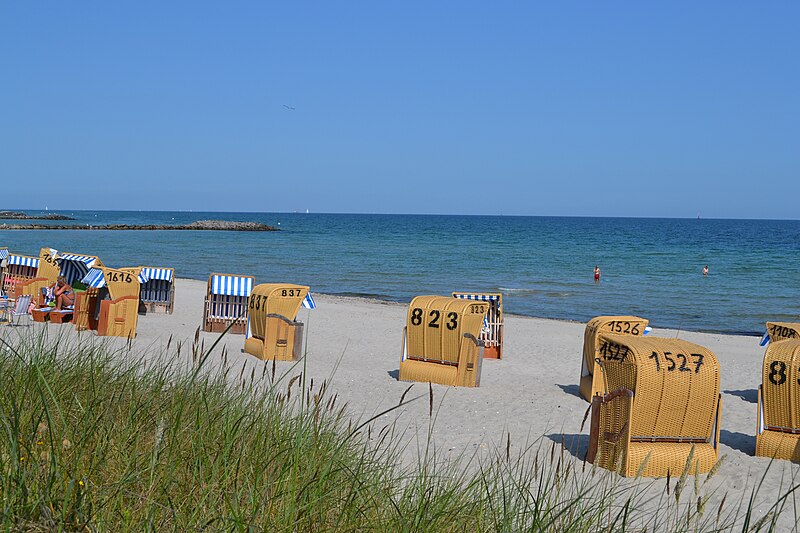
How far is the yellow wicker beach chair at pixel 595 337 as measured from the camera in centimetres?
976

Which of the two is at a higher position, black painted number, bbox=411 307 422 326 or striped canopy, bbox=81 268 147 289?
black painted number, bbox=411 307 422 326

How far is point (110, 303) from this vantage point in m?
12.9

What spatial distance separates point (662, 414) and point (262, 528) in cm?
482

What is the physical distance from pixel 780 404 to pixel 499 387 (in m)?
3.86

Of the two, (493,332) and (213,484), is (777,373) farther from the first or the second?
(493,332)

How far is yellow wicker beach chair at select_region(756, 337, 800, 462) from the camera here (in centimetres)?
734

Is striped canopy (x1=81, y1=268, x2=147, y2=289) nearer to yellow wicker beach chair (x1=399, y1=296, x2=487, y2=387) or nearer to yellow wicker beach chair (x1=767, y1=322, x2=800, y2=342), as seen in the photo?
yellow wicker beach chair (x1=399, y1=296, x2=487, y2=387)

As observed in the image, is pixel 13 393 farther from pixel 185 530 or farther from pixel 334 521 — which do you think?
pixel 334 521

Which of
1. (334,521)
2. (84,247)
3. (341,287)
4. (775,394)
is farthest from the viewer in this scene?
(84,247)

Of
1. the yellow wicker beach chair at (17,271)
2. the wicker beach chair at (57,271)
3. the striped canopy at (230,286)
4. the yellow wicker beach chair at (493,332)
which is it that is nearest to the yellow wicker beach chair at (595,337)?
the yellow wicker beach chair at (493,332)

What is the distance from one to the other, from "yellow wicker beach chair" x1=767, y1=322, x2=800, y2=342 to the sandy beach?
2.98 ft

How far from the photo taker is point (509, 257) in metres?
54.4

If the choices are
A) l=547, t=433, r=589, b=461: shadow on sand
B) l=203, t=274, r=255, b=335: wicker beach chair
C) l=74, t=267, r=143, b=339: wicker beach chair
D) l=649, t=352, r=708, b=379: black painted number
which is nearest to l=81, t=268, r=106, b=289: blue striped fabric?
l=74, t=267, r=143, b=339: wicker beach chair

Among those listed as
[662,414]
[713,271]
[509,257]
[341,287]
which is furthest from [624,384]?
[509,257]
